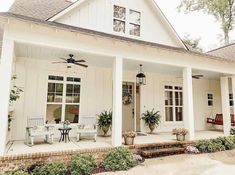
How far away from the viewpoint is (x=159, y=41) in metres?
9.80

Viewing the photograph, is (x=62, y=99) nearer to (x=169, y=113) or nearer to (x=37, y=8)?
(x=37, y=8)

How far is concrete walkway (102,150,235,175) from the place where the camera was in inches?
199

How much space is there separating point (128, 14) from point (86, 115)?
4928 millimetres

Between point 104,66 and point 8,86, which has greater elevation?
point 104,66

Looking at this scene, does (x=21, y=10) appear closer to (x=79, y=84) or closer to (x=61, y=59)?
(x=61, y=59)

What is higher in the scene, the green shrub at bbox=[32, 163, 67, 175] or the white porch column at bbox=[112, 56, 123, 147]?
the white porch column at bbox=[112, 56, 123, 147]

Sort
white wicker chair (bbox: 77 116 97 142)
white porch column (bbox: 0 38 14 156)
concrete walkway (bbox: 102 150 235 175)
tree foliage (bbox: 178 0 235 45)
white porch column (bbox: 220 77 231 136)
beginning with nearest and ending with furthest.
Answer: white porch column (bbox: 0 38 14 156) < concrete walkway (bbox: 102 150 235 175) < white wicker chair (bbox: 77 116 97 142) < white porch column (bbox: 220 77 231 136) < tree foliage (bbox: 178 0 235 45)

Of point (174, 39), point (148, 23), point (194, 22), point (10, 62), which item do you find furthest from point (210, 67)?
point (194, 22)

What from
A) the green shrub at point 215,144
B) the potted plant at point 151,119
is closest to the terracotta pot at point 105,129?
the potted plant at point 151,119

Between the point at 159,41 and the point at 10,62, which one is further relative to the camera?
the point at 159,41

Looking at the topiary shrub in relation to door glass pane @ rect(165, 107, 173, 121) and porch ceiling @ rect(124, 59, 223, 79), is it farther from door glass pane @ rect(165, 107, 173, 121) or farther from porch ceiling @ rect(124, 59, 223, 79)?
porch ceiling @ rect(124, 59, 223, 79)

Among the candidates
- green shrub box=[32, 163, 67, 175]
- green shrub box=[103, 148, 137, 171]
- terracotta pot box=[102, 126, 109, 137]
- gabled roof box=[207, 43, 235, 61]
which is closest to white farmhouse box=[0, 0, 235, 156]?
green shrub box=[103, 148, 137, 171]

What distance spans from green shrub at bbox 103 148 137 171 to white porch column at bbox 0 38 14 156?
8.71ft

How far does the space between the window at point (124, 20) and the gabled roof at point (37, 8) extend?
223cm
